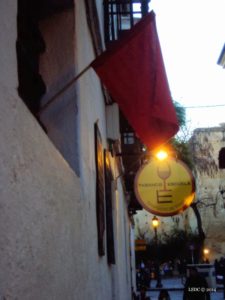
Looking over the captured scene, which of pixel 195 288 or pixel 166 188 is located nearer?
pixel 166 188

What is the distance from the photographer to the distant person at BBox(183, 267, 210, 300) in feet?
38.5

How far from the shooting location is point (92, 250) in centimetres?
530

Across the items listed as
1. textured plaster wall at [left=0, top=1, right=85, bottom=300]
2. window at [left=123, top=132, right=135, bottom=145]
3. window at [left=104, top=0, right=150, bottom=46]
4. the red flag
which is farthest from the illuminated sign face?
window at [left=123, top=132, right=135, bottom=145]

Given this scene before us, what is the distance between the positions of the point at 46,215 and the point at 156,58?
1639mm

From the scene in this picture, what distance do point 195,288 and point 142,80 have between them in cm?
869

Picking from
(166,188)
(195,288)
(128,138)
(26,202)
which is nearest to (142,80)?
(26,202)

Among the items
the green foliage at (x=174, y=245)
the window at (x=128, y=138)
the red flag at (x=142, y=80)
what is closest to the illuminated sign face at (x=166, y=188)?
the red flag at (x=142, y=80)

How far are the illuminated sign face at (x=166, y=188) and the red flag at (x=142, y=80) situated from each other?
494 centimetres

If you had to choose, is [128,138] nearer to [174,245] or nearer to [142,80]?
[142,80]

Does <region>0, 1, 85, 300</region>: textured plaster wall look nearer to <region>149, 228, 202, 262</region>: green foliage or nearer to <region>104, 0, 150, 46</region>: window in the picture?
<region>104, 0, 150, 46</region>: window

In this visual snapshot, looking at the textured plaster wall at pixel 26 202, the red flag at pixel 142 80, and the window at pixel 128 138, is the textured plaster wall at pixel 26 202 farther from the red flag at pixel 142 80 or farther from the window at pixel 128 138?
the window at pixel 128 138

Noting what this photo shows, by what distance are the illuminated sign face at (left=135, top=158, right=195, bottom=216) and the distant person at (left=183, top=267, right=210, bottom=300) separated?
339cm

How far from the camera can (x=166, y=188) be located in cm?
926

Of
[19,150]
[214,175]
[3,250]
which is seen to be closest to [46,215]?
[19,150]
